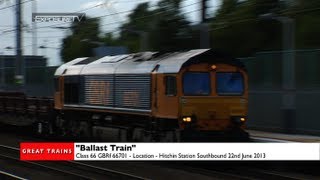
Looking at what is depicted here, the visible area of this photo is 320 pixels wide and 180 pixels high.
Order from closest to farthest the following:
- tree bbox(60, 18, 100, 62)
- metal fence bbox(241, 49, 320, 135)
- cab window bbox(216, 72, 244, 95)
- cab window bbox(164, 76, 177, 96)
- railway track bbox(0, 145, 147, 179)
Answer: railway track bbox(0, 145, 147, 179), cab window bbox(164, 76, 177, 96), cab window bbox(216, 72, 244, 95), metal fence bbox(241, 49, 320, 135), tree bbox(60, 18, 100, 62)

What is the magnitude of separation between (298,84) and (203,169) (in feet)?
24.1

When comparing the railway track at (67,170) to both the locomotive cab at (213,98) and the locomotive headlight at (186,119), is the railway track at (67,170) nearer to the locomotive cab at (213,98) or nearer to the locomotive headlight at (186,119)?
the locomotive headlight at (186,119)

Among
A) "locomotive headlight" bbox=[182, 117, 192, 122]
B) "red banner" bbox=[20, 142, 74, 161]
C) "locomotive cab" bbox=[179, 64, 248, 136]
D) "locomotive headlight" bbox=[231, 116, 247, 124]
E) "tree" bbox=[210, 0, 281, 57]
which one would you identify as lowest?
"red banner" bbox=[20, 142, 74, 161]

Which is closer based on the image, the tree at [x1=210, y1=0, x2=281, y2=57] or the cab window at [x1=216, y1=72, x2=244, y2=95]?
the cab window at [x1=216, y1=72, x2=244, y2=95]

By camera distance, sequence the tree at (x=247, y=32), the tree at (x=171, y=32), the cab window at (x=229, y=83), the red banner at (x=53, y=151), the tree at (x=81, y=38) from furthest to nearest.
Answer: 1. the tree at (x=81, y=38)
2. the tree at (x=171, y=32)
3. the tree at (x=247, y=32)
4. the cab window at (x=229, y=83)
5. the red banner at (x=53, y=151)

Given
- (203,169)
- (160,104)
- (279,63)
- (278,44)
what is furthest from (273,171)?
(278,44)

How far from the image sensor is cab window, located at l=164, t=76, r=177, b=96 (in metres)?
16.7

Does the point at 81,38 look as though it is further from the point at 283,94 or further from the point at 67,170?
the point at 67,170

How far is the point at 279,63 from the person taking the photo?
74.6ft

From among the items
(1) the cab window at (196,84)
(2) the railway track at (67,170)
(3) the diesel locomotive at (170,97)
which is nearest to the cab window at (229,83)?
(3) the diesel locomotive at (170,97)

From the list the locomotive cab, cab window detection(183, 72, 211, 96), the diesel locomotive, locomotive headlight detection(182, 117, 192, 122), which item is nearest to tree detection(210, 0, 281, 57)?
the diesel locomotive

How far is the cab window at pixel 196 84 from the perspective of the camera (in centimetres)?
1678

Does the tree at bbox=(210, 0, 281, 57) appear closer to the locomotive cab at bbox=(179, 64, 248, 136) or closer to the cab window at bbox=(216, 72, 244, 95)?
the cab window at bbox=(216, 72, 244, 95)

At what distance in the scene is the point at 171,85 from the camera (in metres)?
16.9
